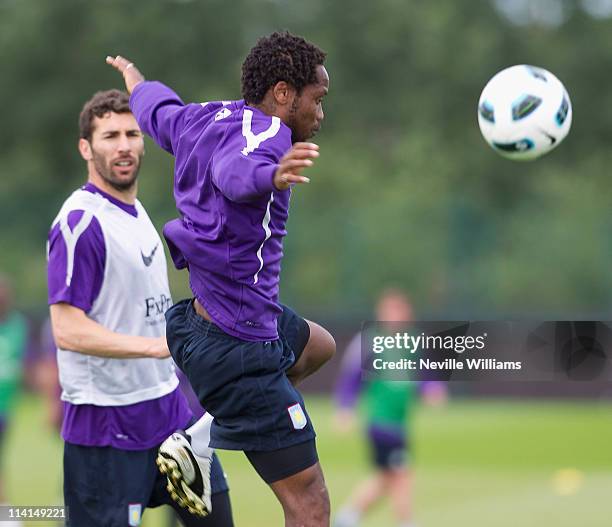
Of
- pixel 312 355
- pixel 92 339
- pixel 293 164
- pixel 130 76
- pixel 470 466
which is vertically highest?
pixel 130 76

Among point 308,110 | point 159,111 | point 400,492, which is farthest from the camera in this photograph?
point 400,492

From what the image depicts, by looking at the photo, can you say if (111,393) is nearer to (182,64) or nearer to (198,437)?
(198,437)

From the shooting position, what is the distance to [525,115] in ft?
20.4

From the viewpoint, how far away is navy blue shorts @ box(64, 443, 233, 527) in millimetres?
6340

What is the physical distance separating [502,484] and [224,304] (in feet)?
33.9

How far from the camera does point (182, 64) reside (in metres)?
41.9

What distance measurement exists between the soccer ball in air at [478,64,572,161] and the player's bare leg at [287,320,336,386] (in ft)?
4.37

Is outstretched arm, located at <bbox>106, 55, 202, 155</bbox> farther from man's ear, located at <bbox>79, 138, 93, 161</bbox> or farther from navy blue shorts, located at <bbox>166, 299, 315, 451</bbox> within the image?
navy blue shorts, located at <bbox>166, 299, 315, 451</bbox>

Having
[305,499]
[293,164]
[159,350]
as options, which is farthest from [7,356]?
[293,164]

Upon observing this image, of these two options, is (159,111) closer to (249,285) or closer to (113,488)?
(249,285)

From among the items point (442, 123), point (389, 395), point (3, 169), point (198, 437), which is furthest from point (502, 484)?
point (3, 169)

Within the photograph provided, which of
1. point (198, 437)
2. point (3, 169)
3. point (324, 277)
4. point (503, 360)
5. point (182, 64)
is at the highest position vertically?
point (182, 64)

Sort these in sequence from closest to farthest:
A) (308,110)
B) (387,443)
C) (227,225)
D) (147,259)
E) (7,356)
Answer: (227,225)
(308,110)
(147,259)
(387,443)
(7,356)

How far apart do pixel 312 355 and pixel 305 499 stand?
0.79 m
